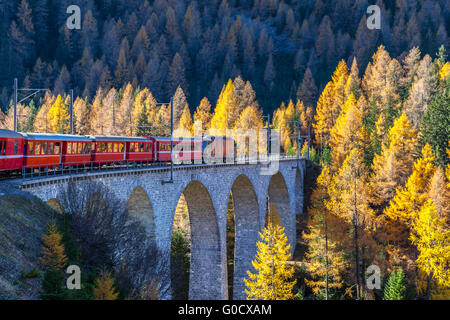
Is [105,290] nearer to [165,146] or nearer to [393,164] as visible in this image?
[165,146]

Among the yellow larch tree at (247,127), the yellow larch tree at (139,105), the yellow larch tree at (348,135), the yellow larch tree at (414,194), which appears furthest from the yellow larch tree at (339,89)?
the yellow larch tree at (414,194)

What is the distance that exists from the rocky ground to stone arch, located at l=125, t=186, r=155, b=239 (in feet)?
30.8

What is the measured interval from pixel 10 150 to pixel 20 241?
8.10m

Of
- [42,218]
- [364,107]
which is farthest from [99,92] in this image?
[42,218]

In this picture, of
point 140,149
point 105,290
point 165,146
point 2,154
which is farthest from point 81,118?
point 105,290

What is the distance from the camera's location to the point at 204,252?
4281 cm

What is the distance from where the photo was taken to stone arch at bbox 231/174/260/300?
50.0 metres

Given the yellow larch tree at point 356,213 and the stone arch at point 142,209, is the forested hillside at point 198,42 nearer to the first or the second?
the yellow larch tree at point 356,213

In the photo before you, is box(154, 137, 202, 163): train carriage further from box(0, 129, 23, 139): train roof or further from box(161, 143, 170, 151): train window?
box(0, 129, 23, 139): train roof

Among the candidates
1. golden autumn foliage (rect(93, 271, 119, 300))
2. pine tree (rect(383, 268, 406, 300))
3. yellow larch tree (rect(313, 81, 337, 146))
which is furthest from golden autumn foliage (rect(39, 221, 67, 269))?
yellow larch tree (rect(313, 81, 337, 146))

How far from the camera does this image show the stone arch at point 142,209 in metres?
30.2
